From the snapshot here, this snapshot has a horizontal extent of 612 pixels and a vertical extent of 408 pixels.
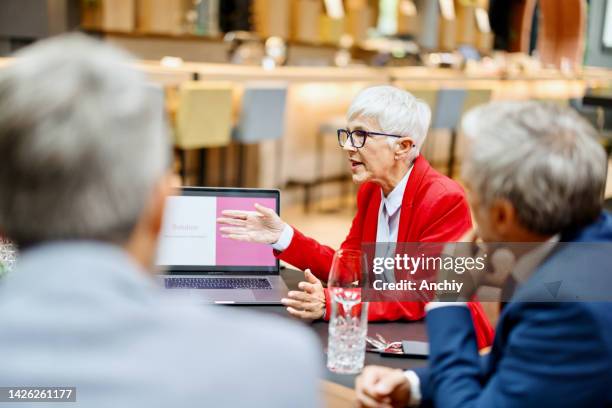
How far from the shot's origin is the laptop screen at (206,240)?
2029 millimetres

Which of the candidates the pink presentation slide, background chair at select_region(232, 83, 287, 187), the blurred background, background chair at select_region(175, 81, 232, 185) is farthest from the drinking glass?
background chair at select_region(232, 83, 287, 187)

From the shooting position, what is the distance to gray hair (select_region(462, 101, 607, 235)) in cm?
113

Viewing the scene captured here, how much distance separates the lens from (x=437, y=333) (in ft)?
4.16

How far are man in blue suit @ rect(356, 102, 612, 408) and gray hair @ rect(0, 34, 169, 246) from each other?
0.59 metres

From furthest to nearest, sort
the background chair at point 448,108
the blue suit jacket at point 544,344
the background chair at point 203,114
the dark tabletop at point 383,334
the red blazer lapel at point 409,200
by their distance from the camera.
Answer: the background chair at point 448,108 → the background chair at point 203,114 → the red blazer lapel at point 409,200 → the dark tabletop at point 383,334 → the blue suit jacket at point 544,344

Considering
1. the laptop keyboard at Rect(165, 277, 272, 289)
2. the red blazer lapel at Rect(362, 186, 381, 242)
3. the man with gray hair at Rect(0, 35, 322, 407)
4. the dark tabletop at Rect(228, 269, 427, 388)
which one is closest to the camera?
the man with gray hair at Rect(0, 35, 322, 407)

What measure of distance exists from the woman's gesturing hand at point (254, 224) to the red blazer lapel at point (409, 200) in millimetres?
335

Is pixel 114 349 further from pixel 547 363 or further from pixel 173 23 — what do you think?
pixel 173 23

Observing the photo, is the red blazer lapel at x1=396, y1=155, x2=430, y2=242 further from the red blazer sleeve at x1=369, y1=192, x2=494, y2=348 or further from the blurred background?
the blurred background

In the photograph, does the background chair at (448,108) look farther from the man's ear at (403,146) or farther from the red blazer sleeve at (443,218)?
the red blazer sleeve at (443,218)

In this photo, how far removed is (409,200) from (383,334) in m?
0.53

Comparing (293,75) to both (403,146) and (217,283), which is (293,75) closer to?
(403,146)

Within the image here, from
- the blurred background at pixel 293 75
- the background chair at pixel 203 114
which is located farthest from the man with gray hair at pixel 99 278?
the background chair at pixel 203 114

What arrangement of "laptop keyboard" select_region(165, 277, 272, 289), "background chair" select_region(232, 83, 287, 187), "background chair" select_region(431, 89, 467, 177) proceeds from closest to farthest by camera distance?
"laptop keyboard" select_region(165, 277, 272, 289)
"background chair" select_region(232, 83, 287, 187)
"background chair" select_region(431, 89, 467, 177)
